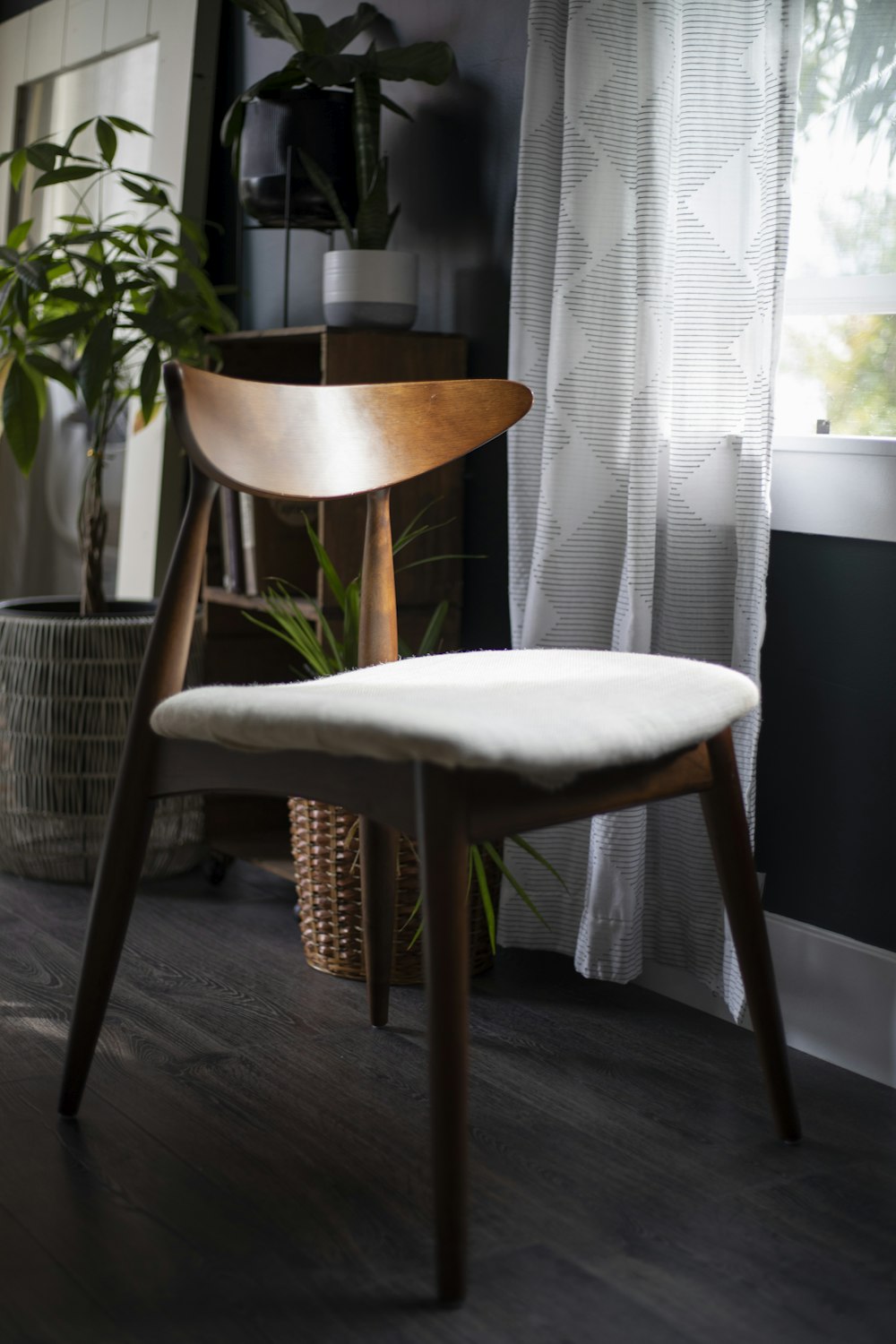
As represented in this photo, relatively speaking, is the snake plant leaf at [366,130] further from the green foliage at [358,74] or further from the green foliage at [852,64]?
the green foliage at [852,64]

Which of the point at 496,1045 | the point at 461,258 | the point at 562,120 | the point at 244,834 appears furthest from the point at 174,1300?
the point at 461,258

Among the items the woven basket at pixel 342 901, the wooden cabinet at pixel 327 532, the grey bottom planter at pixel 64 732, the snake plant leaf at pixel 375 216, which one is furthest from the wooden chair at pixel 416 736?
the grey bottom planter at pixel 64 732

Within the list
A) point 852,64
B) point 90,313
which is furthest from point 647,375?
point 90,313

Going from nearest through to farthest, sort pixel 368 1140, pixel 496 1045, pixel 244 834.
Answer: pixel 368 1140
pixel 496 1045
pixel 244 834

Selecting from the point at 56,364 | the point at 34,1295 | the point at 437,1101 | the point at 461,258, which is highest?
the point at 461,258

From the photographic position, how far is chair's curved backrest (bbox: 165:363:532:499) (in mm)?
1239

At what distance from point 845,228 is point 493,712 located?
0.92 metres

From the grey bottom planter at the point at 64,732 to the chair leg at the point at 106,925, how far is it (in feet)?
2.84

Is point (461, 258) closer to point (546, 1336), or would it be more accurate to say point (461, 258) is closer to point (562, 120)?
point (562, 120)

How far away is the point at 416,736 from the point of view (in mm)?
993

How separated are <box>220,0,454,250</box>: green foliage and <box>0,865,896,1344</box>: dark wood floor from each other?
1.09 m

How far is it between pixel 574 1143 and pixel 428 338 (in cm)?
116

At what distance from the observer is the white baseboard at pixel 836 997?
5.17 feet

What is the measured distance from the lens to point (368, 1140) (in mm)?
1369
